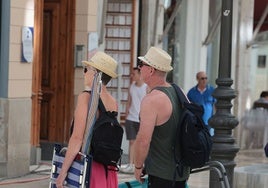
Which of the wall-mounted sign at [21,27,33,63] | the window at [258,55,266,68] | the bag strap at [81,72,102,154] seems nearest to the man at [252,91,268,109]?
the window at [258,55,266,68]

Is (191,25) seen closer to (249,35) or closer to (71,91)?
(249,35)

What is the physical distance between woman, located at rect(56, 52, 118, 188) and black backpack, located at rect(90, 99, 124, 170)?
0.08 m

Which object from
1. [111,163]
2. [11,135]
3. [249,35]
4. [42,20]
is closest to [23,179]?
[11,135]

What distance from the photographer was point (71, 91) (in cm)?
1266

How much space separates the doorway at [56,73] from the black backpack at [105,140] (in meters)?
7.09

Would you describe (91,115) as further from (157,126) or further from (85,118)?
(157,126)

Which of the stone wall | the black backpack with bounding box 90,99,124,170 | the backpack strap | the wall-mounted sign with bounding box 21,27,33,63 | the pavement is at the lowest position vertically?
the pavement

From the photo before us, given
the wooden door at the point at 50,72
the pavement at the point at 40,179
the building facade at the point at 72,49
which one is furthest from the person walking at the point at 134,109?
the wooden door at the point at 50,72

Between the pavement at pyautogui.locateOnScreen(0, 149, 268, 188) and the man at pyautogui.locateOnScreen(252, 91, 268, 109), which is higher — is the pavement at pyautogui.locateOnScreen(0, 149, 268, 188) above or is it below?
below

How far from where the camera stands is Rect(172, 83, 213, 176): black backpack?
5.52 m

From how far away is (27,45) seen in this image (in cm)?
1087

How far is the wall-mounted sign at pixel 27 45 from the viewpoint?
426 inches

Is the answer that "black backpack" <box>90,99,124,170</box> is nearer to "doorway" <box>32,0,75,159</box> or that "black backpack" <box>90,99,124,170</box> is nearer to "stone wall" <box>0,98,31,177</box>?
"stone wall" <box>0,98,31,177</box>

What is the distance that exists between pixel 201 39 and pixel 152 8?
250 cm
